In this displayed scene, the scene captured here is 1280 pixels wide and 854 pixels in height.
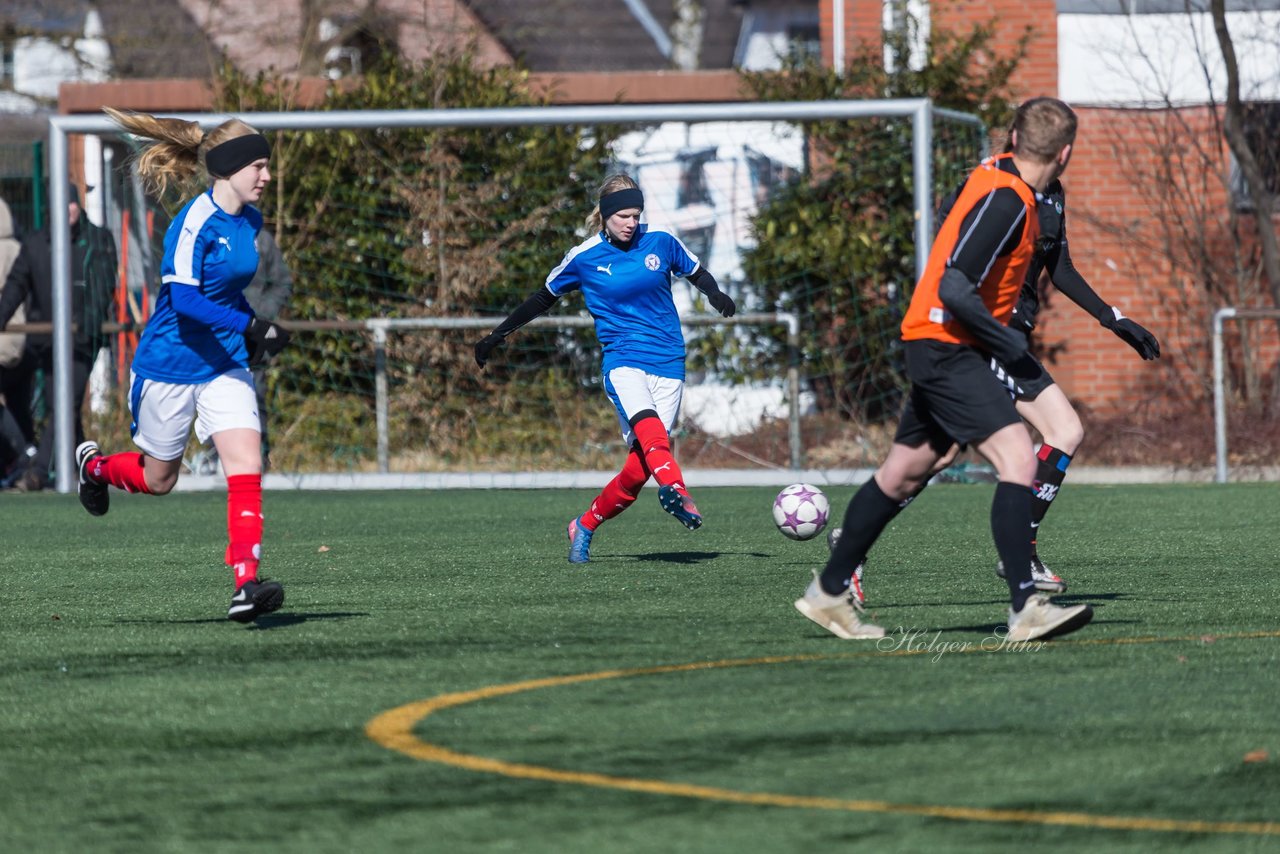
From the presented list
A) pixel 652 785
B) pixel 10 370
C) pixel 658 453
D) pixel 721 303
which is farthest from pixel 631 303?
pixel 10 370

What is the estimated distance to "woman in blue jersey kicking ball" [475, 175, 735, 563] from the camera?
9.73 m

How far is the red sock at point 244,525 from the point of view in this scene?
6.94m

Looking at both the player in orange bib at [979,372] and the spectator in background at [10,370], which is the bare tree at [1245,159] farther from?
the player in orange bib at [979,372]

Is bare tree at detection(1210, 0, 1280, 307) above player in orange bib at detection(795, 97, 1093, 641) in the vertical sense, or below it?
above

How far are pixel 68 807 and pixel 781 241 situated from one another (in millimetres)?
13561

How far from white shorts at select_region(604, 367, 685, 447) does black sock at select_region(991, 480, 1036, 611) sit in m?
3.54

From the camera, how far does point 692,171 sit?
17.8 m

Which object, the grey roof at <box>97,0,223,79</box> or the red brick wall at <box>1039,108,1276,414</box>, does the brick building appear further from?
the grey roof at <box>97,0,223,79</box>

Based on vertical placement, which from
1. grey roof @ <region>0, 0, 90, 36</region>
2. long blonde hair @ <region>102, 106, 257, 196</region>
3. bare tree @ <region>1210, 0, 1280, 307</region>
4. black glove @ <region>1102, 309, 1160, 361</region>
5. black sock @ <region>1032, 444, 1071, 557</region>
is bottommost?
black sock @ <region>1032, 444, 1071, 557</region>

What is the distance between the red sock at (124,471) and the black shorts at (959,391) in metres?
3.18

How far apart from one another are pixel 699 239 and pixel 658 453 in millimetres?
8591

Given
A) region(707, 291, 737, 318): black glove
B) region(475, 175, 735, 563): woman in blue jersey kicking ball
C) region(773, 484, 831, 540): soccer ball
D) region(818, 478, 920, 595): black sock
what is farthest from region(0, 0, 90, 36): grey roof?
region(818, 478, 920, 595): black sock

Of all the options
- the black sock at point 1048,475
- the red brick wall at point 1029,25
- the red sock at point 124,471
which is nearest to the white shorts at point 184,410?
the red sock at point 124,471

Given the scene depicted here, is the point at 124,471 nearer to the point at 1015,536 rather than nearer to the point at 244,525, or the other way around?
the point at 244,525
